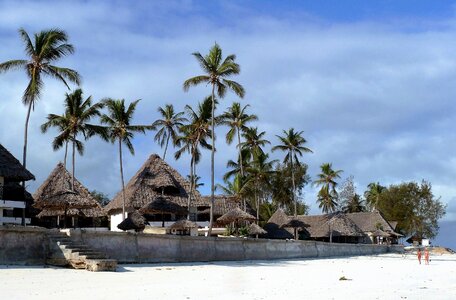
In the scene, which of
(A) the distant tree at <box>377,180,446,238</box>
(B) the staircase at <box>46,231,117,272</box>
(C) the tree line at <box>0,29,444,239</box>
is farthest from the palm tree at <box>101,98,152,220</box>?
(A) the distant tree at <box>377,180,446,238</box>

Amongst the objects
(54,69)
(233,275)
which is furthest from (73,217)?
(233,275)

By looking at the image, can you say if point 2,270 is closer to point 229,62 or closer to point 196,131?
point 229,62

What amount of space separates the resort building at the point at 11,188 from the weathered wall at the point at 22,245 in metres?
10.3

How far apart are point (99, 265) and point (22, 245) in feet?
9.13

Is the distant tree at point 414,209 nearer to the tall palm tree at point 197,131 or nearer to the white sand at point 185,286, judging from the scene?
the tall palm tree at point 197,131

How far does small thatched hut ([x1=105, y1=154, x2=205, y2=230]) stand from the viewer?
43.2m

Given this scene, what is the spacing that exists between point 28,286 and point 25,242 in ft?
17.0

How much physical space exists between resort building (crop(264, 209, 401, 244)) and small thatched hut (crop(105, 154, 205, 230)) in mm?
7573

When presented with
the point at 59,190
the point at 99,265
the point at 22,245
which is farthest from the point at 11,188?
the point at 99,265

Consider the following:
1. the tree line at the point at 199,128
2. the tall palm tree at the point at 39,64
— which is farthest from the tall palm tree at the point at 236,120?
the tall palm tree at the point at 39,64

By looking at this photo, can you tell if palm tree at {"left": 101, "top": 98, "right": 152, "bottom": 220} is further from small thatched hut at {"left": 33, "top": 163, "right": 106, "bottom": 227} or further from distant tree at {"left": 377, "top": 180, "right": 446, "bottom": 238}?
distant tree at {"left": 377, "top": 180, "right": 446, "bottom": 238}

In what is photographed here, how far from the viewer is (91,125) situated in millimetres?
38875

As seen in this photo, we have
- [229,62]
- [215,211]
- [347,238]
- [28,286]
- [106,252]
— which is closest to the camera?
[28,286]

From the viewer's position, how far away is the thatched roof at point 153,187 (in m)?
43.2
